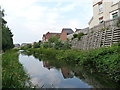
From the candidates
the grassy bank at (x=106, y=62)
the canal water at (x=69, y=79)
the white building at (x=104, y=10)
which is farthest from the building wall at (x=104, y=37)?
the white building at (x=104, y=10)

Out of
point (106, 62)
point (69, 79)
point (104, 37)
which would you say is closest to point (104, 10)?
point (104, 37)

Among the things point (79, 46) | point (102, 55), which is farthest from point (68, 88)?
point (79, 46)

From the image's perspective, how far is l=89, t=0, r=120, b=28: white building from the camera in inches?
922

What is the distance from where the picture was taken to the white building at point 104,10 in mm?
23413

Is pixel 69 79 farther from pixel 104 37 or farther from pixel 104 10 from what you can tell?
pixel 104 10

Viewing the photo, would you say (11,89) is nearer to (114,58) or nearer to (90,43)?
(114,58)

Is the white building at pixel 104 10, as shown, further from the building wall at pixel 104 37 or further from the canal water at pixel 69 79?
the canal water at pixel 69 79

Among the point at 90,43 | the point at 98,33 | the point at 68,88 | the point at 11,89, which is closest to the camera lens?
the point at 11,89

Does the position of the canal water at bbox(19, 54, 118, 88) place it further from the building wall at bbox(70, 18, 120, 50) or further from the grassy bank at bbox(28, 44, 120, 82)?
the building wall at bbox(70, 18, 120, 50)

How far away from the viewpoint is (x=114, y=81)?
27.5 feet

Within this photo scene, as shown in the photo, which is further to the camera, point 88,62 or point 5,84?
point 88,62

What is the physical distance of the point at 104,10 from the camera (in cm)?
2628

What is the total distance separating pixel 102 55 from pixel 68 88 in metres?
4.06

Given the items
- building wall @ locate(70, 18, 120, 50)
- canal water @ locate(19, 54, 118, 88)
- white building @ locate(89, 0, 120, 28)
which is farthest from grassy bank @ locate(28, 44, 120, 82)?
white building @ locate(89, 0, 120, 28)
